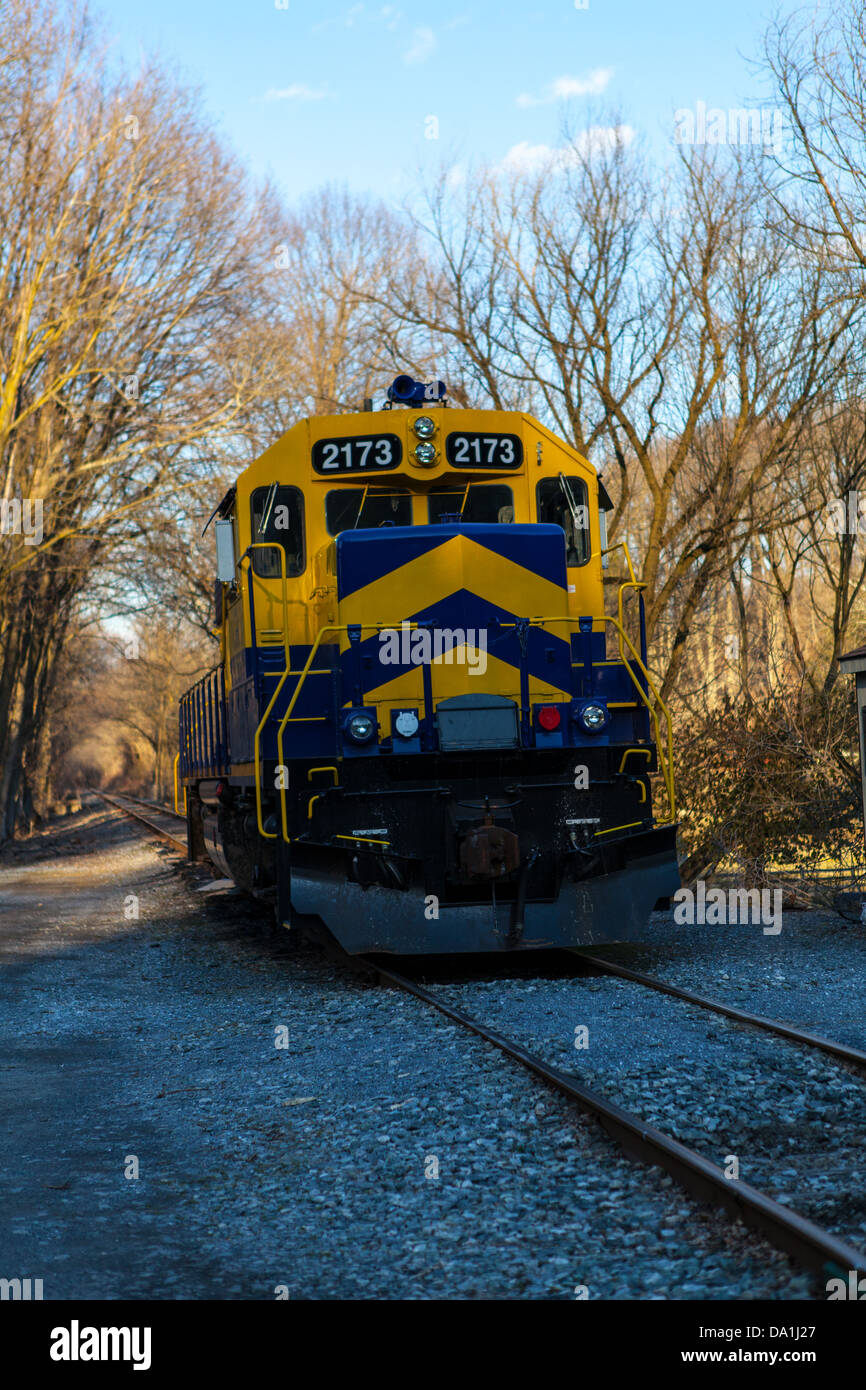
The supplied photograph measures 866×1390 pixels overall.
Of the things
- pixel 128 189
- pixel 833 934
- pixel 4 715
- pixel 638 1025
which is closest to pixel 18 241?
pixel 128 189

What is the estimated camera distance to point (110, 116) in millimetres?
21391

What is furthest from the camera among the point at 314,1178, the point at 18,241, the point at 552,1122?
the point at 18,241

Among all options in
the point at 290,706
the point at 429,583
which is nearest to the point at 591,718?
the point at 429,583

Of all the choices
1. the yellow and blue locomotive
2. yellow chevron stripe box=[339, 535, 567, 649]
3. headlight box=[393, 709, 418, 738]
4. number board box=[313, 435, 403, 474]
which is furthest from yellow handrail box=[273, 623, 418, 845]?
number board box=[313, 435, 403, 474]

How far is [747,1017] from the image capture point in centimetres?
666

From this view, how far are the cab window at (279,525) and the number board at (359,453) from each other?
33 cm

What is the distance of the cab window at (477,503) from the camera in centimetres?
938

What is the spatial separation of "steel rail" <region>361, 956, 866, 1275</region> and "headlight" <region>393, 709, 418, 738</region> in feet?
9.08

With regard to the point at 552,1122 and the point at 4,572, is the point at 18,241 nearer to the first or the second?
the point at 4,572

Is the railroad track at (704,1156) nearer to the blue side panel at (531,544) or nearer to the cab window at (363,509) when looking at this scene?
the blue side panel at (531,544)

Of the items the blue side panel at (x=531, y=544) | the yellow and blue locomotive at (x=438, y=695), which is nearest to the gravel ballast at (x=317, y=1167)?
the yellow and blue locomotive at (x=438, y=695)

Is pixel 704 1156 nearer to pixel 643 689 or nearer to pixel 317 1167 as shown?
pixel 317 1167
